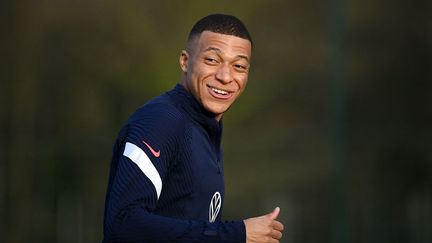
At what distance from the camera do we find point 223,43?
9.43 feet

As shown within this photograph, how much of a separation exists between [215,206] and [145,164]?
42 cm

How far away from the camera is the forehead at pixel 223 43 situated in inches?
113

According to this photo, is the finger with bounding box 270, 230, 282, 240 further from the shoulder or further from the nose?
the nose

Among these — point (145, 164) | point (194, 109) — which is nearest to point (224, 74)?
point (194, 109)

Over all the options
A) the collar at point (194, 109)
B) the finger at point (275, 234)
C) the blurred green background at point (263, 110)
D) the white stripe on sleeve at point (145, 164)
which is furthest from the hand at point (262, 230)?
the blurred green background at point (263, 110)

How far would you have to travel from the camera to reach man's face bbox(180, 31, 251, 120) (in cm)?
287

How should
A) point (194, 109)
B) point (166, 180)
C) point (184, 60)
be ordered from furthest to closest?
point (184, 60)
point (194, 109)
point (166, 180)

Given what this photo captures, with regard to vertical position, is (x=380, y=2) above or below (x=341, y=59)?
above

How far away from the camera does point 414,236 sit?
27.4 ft

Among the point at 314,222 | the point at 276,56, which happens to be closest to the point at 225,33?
the point at 314,222

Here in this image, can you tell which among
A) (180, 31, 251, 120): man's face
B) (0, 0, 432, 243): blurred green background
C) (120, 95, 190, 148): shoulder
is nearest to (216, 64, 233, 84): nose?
(180, 31, 251, 120): man's face

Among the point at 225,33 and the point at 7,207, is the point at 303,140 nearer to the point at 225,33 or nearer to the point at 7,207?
the point at 7,207

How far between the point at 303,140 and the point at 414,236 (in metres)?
1.25

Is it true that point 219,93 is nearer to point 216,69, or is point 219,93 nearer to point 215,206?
point 216,69
